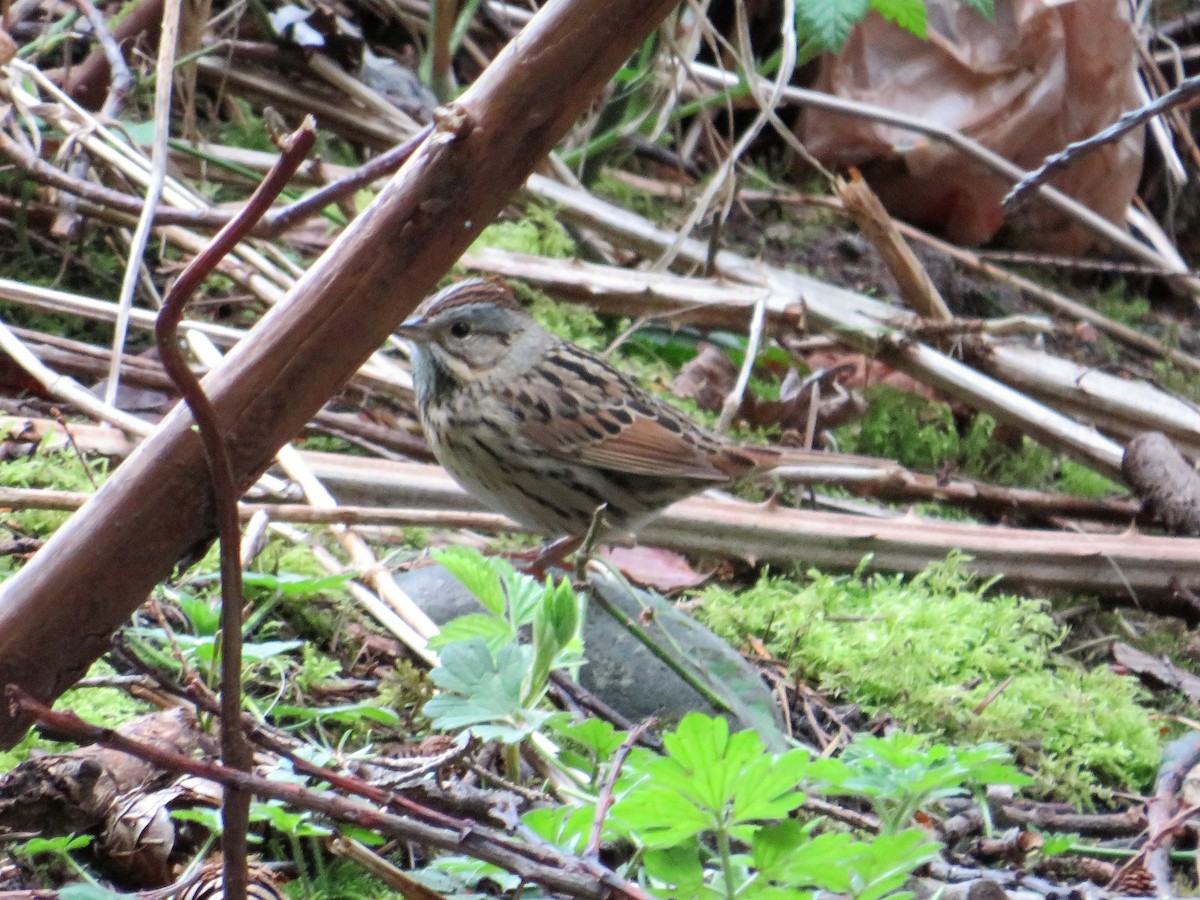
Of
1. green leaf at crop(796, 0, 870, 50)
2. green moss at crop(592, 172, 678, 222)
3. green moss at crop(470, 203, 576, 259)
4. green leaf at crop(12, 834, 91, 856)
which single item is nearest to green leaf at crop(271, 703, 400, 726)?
green leaf at crop(12, 834, 91, 856)

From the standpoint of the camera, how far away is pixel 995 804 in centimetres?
255

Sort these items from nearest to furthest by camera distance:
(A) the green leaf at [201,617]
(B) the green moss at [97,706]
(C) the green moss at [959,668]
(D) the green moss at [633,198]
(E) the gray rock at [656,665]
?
1. (B) the green moss at [97,706]
2. (A) the green leaf at [201,617]
3. (E) the gray rock at [656,665]
4. (C) the green moss at [959,668]
5. (D) the green moss at [633,198]

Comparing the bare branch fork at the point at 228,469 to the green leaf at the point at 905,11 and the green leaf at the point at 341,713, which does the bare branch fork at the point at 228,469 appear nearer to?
the green leaf at the point at 341,713

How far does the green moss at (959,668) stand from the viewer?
2938 millimetres

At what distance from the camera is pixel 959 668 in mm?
3195

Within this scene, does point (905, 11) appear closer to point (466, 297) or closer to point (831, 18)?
point (831, 18)

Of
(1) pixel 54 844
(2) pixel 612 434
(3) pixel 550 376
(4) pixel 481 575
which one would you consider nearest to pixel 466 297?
(3) pixel 550 376

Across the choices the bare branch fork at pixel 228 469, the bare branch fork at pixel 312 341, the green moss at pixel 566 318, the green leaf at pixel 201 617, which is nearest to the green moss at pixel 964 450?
the green moss at pixel 566 318

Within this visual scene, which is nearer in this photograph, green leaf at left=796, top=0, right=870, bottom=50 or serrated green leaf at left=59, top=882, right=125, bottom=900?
serrated green leaf at left=59, top=882, right=125, bottom=900

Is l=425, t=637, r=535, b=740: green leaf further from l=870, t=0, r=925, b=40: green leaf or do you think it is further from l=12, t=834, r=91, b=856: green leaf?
l=870, t=0, r=925, b=40: green leaf

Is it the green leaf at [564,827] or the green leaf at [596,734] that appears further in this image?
A: the green leaf at [596,734]

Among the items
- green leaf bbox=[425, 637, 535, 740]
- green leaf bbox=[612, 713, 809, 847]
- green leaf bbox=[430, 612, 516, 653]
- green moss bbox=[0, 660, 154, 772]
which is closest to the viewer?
green leaf bbox=[612, 713, 809, 847]

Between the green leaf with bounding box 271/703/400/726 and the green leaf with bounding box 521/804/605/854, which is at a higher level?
the green leaf with bounding box 521/804/605/854

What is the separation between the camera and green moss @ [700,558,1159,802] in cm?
294
